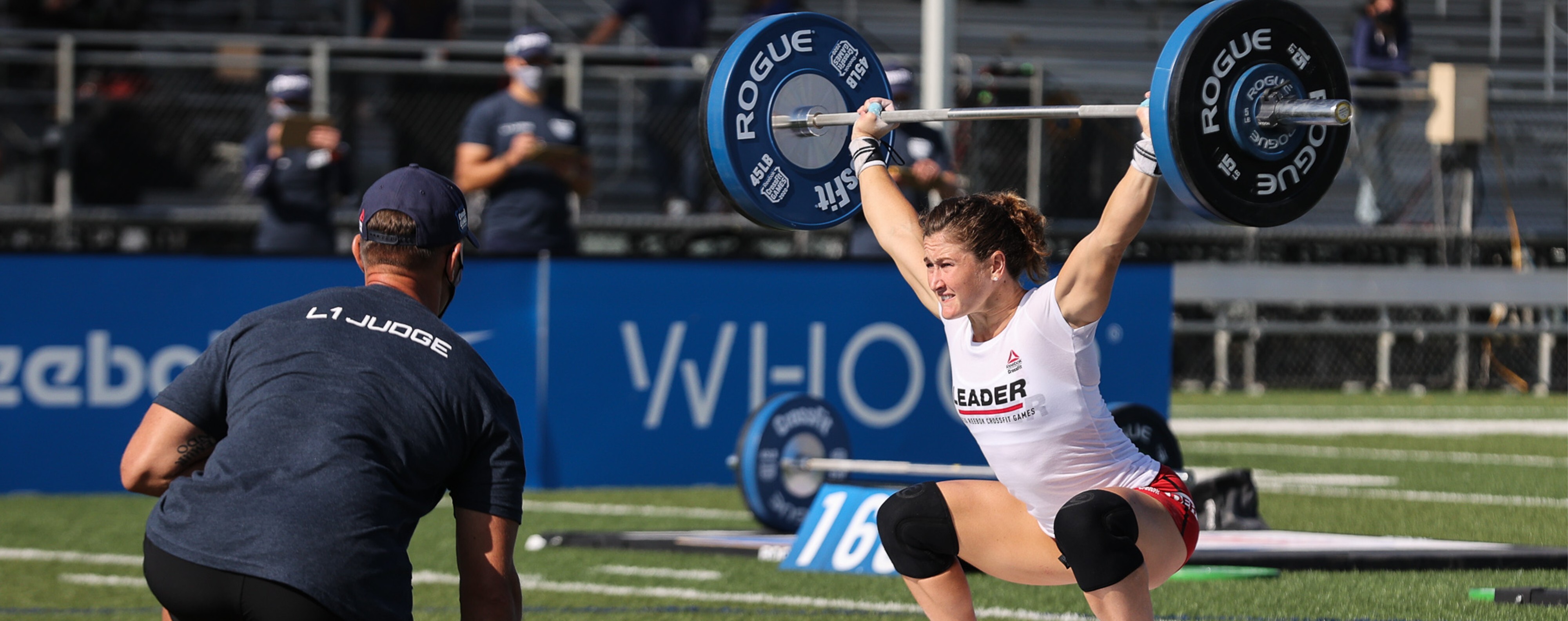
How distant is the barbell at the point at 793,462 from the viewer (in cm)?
757

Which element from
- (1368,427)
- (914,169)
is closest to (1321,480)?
(914,169)

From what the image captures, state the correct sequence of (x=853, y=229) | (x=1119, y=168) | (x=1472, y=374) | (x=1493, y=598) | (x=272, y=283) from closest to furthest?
(x=1493, y=598)
(x=272, y=283)
(x=853, y=229)
(x=1119, y=168)
(x=1472, y=374)

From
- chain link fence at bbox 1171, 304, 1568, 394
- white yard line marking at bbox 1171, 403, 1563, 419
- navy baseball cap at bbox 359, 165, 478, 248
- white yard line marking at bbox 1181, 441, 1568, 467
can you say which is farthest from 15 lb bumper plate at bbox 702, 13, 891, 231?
chain link fence at bbox 1171, 304, 1568, 394

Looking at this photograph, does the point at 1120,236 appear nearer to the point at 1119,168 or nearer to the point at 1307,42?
the point at 1307,42

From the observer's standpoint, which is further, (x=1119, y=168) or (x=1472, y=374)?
(x=1472, y=374)

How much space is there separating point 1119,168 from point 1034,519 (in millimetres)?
9654

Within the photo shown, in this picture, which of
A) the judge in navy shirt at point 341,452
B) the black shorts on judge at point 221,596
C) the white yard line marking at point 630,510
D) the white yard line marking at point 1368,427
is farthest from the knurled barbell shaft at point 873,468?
the white yard line marking at point 1368,427

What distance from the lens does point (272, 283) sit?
8984mm

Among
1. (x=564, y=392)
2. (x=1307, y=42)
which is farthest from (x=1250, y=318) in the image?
(x=1307, y=42)

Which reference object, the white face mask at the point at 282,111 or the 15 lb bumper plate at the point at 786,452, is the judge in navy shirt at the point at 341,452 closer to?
the 15 lb bumper plate at the point at 786,452

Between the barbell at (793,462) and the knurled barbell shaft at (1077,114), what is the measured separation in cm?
271

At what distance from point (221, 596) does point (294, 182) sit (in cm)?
757

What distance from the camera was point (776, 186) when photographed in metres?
5.12

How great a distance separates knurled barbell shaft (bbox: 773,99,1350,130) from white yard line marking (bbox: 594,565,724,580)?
2.21m
